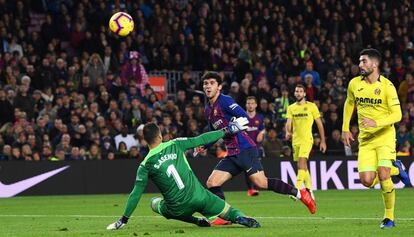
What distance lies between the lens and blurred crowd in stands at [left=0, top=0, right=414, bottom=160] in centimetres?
2659

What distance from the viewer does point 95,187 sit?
84.4ft

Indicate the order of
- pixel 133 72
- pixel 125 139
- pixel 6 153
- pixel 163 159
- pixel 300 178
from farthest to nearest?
pixel 133 72 → pixel 125 139 → pixel 6 153 → pixel 300 178 → pixel 163 159

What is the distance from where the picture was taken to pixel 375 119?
13789 mm

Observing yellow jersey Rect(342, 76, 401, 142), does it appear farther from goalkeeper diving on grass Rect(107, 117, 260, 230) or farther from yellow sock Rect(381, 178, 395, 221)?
goalkeeper diving on grass Rect(107, 117, 260, 230)

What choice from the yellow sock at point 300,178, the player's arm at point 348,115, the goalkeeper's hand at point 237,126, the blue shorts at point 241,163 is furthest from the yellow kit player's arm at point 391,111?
the yellow sock at point 300,178

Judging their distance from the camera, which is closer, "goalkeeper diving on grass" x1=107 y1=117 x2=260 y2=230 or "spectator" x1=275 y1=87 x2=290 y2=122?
"goalkeeper diving on grass" x1=107 y1=117 x2=260 y2=230

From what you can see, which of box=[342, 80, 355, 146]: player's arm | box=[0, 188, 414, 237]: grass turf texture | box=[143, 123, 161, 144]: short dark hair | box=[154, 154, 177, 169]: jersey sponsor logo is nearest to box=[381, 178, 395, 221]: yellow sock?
box=[0, 188, 414, 237]: grass turf texture

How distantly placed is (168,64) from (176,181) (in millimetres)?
17868

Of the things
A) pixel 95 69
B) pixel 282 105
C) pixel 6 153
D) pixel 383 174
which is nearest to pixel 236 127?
pixel 383 174

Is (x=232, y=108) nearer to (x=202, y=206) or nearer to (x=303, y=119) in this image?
(x=202, y=206)

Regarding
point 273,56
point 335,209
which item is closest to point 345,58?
point 273,56

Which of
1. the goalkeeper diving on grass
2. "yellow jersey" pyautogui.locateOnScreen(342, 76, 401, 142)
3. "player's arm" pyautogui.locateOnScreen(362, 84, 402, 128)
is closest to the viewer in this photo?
the goalkeeper diving on grass

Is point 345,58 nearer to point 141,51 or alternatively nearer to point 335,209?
point 141,51

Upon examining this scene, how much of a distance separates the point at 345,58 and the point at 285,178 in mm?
7748
